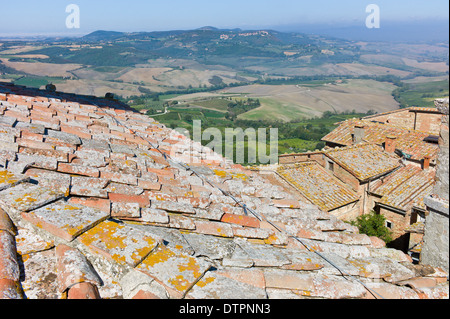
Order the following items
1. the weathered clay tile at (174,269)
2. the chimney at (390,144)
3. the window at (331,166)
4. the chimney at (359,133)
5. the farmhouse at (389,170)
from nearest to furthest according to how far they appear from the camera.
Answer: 1. the weathered clay tile at (174,269)
2. the farmhouse at (389,170)
3. the window at (331,166)
4. the chimney at (390,144)
5. the chimney at (359,133)

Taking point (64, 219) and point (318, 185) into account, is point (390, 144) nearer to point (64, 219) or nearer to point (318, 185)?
point (318, 185)

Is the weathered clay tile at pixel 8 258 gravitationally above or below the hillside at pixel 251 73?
below

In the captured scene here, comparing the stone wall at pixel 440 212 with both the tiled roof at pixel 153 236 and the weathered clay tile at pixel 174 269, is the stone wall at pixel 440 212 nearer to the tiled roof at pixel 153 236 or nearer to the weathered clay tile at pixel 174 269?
the tiled roof at pixel 153 236

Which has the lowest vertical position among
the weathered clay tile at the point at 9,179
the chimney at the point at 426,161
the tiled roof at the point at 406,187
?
the tiled roof at the point at 406,187

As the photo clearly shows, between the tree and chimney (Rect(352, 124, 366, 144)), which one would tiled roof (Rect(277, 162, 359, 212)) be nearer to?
the tree

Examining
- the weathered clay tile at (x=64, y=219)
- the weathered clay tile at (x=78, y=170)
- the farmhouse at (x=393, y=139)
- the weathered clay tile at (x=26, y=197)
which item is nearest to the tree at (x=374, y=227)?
the farmhouse at (x=393, y=139)

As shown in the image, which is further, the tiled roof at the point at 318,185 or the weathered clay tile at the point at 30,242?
the tiled roof at the point at 318,185

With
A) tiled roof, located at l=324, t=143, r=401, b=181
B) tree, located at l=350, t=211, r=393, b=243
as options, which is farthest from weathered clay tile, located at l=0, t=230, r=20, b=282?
tiled roof, located at l=324, t=143, r=401, b=181
